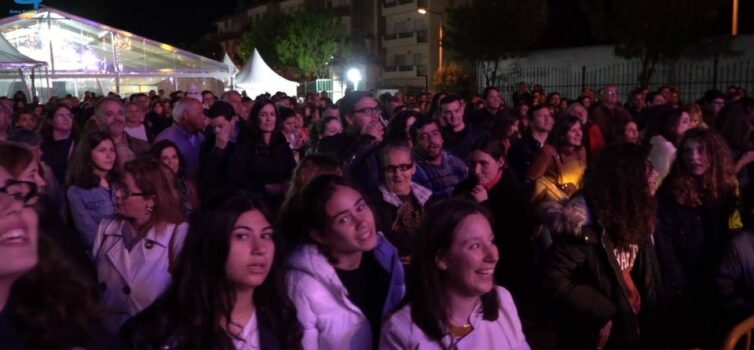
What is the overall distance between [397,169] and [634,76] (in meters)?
25.6

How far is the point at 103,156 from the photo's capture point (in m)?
5.32

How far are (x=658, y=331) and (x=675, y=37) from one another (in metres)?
22.7

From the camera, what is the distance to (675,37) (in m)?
24.6

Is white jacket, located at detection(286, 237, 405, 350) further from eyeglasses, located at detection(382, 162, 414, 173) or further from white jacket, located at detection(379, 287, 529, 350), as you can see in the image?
eyeglasses, located at detection(382, 162, 414, 173)

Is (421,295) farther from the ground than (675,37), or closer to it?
closer to it

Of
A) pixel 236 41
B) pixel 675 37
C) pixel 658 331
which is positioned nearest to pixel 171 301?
pixel 658 331

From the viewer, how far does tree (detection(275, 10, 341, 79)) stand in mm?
54469

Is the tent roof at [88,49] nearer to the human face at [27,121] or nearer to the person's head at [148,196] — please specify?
the human face at [27,121]

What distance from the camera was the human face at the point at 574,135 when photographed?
6.20 meters

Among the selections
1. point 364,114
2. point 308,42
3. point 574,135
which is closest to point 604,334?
point 574,135

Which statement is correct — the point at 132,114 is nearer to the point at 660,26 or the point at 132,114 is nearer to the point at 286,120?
the point at 286,120

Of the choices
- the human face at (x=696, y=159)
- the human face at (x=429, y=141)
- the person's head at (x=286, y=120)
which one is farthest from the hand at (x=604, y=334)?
the person's head at (x=286, y=120)

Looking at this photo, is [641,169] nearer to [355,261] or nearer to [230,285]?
[355,261]

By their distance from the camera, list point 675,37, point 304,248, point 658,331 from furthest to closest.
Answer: point 675,37 < point 658,331 < point 304,248
